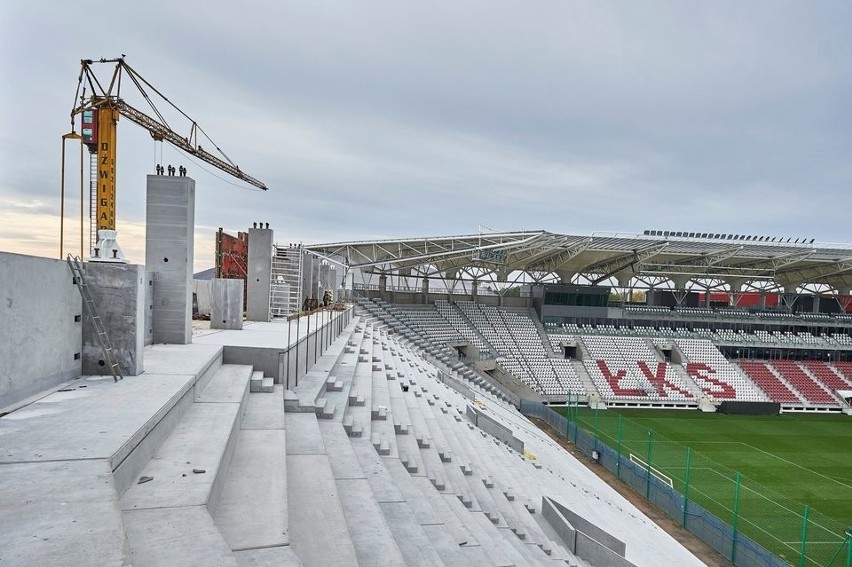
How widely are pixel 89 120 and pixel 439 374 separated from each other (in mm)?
24299

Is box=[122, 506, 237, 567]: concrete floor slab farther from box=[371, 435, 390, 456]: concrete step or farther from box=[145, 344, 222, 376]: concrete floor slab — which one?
box=[371, 435, 390, 456]: concrete step

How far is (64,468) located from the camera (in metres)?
4.04

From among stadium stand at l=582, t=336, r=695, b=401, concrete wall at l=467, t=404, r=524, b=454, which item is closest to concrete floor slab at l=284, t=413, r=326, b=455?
concrete wall at l=467, t=404, r=524, b=454

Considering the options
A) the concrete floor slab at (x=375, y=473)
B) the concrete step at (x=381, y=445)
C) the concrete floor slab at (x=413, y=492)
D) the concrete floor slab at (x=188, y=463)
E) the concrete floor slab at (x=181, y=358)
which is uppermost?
the concrete floor slab at (x=181, y=358)

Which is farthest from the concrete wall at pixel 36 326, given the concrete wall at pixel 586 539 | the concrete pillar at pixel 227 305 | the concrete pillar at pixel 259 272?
the concrete pillar at pixel 259 272

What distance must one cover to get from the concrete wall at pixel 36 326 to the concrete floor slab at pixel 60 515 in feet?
7.59

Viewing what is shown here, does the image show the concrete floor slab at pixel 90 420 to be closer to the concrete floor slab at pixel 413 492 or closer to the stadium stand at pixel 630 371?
the concrete floor slab at pixel 413 492

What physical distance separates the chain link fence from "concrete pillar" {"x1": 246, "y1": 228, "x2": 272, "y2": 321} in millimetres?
14700

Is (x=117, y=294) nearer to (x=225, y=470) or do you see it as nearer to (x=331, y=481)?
(x=225, y=470)

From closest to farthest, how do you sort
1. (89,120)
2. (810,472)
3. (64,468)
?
(64,468)
(810,472)
(89,120)

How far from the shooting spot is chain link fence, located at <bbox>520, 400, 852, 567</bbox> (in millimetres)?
14000

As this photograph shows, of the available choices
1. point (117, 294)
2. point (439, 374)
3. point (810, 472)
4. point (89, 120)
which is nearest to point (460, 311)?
point (439, 374)

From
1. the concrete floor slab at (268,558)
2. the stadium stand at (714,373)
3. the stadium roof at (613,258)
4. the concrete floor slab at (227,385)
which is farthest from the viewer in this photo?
the stadium stand at (714,373)

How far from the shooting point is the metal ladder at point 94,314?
7379 millimetres
